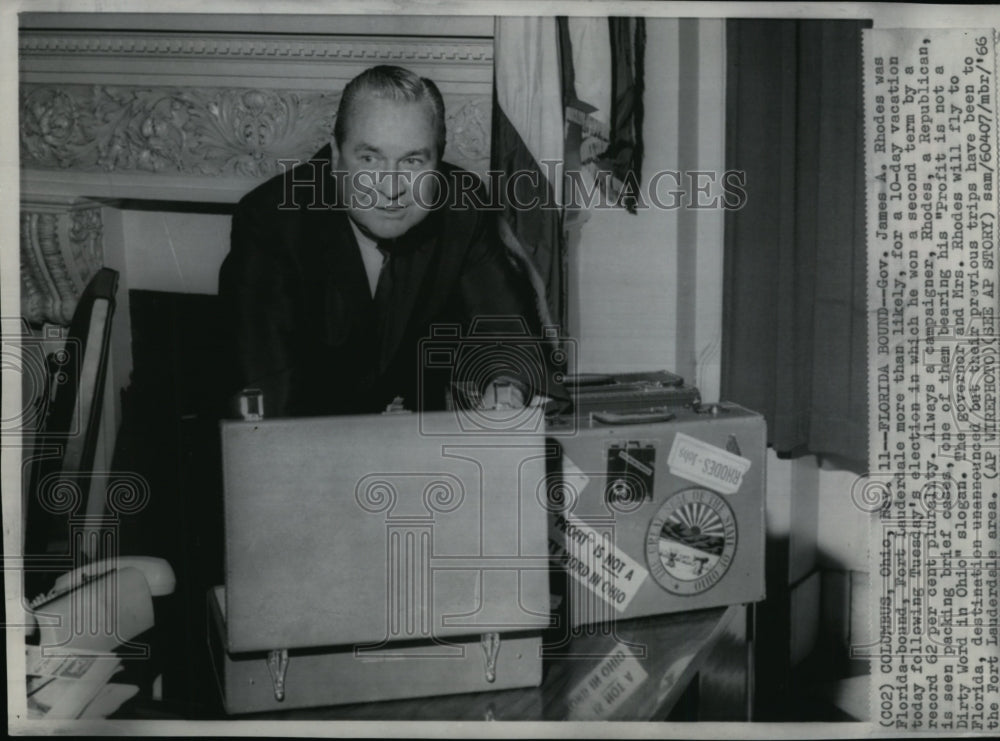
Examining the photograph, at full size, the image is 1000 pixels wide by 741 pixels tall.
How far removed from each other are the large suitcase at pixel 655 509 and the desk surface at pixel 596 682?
0.03m

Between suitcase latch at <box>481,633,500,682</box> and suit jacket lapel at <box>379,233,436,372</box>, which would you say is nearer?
suitcase latch at <box>481,633,500,682</box>

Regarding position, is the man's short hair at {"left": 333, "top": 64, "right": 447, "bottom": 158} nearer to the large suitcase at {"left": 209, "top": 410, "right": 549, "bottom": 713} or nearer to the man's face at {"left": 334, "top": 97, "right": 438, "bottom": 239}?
the man's face at {"left": 334, "top": 97, "right": 438, "bottom": 239}

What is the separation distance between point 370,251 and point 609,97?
1.38ft

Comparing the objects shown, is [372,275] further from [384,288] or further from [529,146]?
[529,146]

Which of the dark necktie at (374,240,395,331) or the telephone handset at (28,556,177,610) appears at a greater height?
the dark necktie at (374,240,395,331)

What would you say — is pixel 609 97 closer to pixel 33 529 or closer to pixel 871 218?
pixel 871 218

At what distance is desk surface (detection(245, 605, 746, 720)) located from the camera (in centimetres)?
135

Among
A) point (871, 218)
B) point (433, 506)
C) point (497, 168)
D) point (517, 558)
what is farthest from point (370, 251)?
point (871, 218)

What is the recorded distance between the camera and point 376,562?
1.31 metres

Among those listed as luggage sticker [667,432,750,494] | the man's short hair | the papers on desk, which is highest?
the man's short hair

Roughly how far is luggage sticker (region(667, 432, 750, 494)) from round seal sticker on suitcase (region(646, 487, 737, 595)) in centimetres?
2

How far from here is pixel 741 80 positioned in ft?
4.78

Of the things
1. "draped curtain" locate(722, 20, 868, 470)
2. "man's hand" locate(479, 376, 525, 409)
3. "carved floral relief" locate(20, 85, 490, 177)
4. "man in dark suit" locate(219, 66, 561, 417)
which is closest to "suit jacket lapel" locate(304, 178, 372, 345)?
"man in dark suit" locate(219, 66, 561, 417)

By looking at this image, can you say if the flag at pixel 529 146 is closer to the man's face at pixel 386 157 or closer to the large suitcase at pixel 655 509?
the man's face at pixel 386 157
